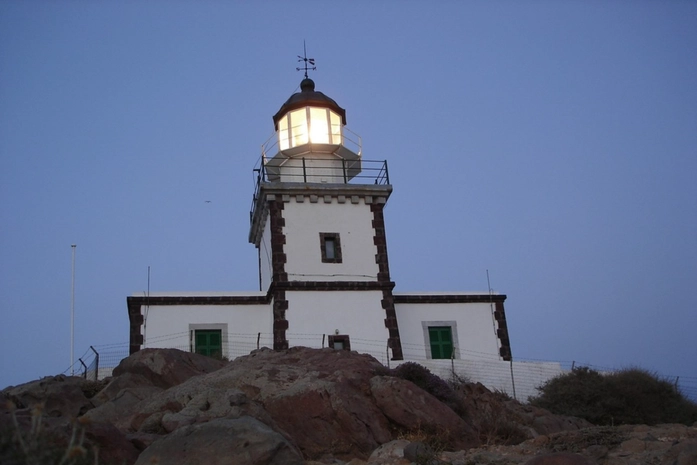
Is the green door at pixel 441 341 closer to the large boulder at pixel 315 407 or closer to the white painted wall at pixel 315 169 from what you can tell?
the white painted wall at pixel 315 169

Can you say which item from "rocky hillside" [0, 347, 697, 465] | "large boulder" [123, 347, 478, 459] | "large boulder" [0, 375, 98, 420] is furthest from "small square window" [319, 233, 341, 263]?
"large boulder" [0, 375, 98, 420]

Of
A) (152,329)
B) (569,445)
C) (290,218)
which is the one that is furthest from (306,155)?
(569,445)

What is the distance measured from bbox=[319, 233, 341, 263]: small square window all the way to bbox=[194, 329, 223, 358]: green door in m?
3.75

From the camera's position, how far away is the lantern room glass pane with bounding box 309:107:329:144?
26.4 metres

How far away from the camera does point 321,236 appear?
24234 mm

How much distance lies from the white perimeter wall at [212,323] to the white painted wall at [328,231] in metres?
1.63

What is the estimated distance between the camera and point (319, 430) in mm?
13367

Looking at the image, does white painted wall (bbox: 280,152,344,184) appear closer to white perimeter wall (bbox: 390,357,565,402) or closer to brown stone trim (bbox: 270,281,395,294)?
brown stone trim (bbox: 270,281,395,294)

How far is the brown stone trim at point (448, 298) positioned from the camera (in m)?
24.4

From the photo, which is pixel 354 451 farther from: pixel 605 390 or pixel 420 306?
pixel 420 306

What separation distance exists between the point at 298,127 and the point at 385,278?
6148 millimetres

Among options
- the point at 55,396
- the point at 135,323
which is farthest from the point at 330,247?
the point at 55,396

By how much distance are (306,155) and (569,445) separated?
16018 millimetres

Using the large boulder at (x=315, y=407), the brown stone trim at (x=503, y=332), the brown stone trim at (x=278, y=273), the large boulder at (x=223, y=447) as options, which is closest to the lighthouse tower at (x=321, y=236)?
the brown stone trim at (x=278, y=273)
